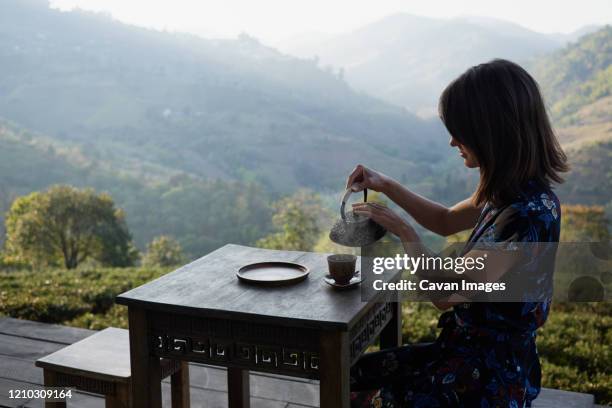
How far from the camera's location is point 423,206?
1.88 metres

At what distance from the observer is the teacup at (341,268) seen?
1558mm

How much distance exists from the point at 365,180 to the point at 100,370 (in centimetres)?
93

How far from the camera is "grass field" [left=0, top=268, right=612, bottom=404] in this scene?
109 inches

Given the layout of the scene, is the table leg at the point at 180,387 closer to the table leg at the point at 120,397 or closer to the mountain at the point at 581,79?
the table leg at the point at 120,397

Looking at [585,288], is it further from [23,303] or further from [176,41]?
[176,41]

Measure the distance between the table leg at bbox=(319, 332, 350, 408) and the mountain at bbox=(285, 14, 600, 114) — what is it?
50.8m

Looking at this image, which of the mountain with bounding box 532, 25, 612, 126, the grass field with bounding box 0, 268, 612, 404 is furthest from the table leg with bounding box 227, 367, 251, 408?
the mountain with bounding box 532, 25, 612, 126

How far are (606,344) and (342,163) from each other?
3998 centimetres

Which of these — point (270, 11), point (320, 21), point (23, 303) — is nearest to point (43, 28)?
point (270, 11)

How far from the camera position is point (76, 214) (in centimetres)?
1144

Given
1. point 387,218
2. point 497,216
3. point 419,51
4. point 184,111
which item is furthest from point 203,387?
point 419,51

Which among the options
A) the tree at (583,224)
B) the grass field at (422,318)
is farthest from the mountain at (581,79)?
the grass field at (422,318)

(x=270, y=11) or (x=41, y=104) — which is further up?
(x=270, y=11)

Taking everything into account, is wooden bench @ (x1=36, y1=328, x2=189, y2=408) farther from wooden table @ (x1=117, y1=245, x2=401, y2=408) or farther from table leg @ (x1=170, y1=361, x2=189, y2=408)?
wooden table @ (x1=117, y1=245, x2=401, y2=408)
